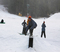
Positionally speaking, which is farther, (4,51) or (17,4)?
(17,4)

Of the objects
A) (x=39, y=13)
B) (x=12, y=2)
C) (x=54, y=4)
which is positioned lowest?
(x=39, y=13)

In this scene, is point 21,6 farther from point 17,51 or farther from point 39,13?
point 17,51

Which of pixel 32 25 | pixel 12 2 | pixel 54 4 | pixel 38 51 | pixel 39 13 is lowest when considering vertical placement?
pixel 38 51

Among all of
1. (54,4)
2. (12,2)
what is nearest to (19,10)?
(12,2)

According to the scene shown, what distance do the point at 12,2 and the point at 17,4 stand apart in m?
3.46

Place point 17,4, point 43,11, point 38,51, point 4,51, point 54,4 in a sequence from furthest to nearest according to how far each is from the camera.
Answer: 1. point 54,4
2. point 43,11
3. point 17,4
4. point 38,51
5. point 4,51

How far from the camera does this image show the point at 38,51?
209 inches

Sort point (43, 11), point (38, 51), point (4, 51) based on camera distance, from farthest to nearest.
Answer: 1. point (43, 11)
2. point (38, 51)
3. point (4, 51)

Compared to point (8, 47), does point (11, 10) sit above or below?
above

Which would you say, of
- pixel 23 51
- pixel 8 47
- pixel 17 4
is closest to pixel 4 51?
pixel 8 47

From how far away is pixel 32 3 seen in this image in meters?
57.4

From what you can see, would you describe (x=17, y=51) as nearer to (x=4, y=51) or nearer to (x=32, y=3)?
(x=4, y=51)

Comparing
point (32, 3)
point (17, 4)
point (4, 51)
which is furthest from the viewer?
point (32, 3)

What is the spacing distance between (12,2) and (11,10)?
4.47 meters
